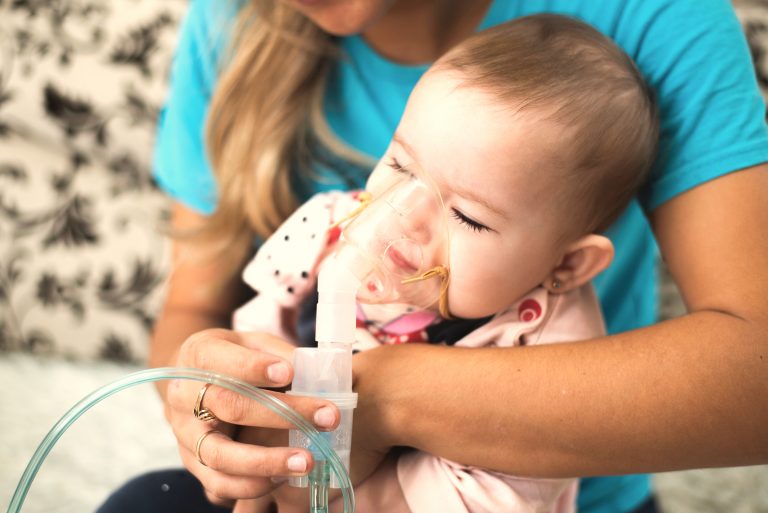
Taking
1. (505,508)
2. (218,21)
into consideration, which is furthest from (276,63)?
(505,508)

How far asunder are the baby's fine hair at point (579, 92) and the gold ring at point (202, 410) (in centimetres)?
44

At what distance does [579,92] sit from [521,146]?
3.8 inches

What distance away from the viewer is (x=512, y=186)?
918mm

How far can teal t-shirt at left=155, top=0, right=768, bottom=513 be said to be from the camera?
1004 millimetres

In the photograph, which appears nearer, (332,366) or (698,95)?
(332,366)

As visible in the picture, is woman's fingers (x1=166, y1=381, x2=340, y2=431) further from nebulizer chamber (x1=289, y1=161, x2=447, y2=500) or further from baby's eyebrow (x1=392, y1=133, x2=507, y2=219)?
baby's eyebrow (x1=392, y1=133, x2=507, y2=219)

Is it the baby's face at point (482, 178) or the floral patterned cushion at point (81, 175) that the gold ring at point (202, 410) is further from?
the floral patterned cushion at point (81, 175)

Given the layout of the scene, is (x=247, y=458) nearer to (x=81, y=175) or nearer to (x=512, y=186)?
(x=512, y=186)

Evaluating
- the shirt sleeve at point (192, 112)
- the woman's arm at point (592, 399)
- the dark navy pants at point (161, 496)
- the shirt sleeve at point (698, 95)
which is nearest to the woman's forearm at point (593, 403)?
the woman's arm at point (592, 399)

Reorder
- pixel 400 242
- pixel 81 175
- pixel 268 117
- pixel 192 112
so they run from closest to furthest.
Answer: pixel 400 242 → pixel 268 117 → pixel 192 112 → pixel 81 175

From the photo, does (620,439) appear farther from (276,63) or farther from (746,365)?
(276,63)

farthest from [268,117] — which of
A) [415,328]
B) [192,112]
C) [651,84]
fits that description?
[651,84]

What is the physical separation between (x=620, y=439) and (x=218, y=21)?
0.93 metres

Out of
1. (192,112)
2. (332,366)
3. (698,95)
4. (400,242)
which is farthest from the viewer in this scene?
(192,112)
